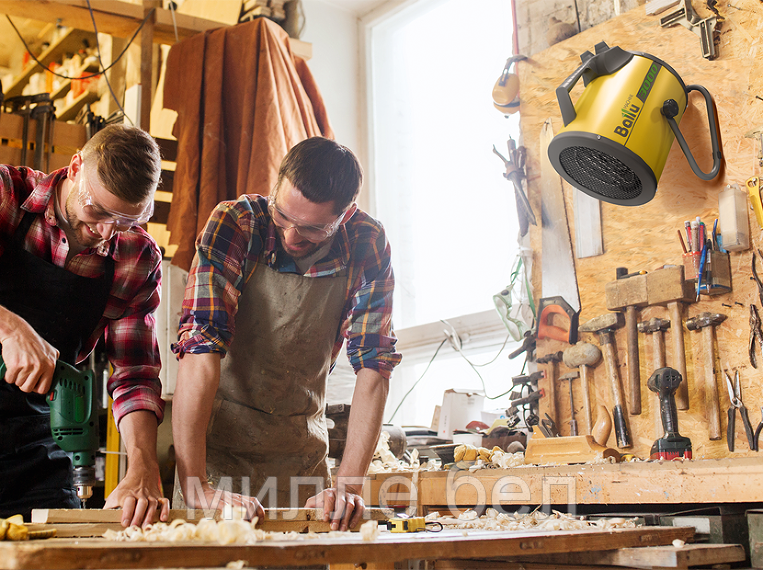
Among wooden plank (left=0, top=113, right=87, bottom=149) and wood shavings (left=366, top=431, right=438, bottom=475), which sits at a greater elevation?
wooden plank (left=0, top=113, right=87, bottom=149)

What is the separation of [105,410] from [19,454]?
148 centimetres

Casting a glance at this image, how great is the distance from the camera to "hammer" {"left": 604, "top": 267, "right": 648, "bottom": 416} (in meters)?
2.21

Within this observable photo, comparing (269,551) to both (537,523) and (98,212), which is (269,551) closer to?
(537,523)

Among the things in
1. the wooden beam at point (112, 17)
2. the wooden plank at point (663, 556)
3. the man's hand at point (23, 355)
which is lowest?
the wooden plank at point (663, 556)

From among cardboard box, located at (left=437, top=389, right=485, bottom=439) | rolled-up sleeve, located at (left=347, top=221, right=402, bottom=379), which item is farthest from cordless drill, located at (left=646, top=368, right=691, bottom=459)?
cardboard box, located at (left=437, top=389, right=485, bottom=439)

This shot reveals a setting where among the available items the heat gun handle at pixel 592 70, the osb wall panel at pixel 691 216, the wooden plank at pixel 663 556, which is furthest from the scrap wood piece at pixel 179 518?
the heat gun handle at pixel 592 70

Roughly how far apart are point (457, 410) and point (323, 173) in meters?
1.50

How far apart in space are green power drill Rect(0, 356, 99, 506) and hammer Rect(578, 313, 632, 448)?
153 cm

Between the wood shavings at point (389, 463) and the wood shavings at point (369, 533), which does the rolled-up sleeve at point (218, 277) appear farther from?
the wood shavings at point (389, 463)

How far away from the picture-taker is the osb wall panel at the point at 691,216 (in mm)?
2070

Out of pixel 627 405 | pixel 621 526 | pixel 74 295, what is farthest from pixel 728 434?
pixel 74 295

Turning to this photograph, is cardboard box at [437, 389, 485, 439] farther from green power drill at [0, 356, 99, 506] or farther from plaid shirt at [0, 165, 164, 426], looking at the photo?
green power drill at [0, 356, 99, 506]

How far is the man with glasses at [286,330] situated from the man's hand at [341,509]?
80 millimetres

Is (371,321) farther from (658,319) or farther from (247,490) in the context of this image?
(658,319)
